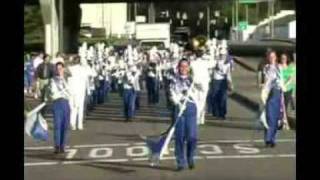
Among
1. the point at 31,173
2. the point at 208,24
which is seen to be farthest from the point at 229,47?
the point at 31,173

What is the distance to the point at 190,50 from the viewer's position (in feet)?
43.8

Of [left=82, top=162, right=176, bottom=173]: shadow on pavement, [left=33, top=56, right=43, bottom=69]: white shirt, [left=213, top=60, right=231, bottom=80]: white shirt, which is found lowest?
[left=82, top=162, right=176, bottom=173]: shadow on pavement

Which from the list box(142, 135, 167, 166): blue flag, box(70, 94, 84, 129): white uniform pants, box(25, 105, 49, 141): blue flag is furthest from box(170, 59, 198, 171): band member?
box(70, 94, 84, 129): white uniform pants

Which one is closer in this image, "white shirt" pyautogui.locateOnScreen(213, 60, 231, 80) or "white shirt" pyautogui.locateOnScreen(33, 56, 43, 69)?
"white shirt" pyautogui.locateOnScreen(33, 56, 43, 69)

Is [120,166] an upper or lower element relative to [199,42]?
lower

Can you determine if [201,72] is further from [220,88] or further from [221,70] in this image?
Result: [220,88]

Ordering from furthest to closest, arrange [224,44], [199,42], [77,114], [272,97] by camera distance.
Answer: [77,114] → [224,44] → [272,97] → [199,42]

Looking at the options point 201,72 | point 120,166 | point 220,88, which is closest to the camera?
point 120,166

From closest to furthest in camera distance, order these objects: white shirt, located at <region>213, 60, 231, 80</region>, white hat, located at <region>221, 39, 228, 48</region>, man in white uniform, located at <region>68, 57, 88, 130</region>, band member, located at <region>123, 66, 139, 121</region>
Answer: white hat, located at <region>221, 39, 228, 48</region>, man in white uniform, located at <region>68, 57, 88, 130</region>, white shirt, located at <region>213, 60, 231, 80</region>, band member, located at <region>123, 66, 139, 121</region>

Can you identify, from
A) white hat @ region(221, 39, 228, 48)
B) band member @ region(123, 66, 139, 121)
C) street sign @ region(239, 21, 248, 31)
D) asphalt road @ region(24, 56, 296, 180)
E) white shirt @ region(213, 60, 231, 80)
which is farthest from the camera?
band member @ region(123, 66, 139, 121)

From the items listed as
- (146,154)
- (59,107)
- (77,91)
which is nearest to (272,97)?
(146,154)

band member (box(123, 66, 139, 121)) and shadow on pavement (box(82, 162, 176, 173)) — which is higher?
band member (box(123, 66, 139, 121))

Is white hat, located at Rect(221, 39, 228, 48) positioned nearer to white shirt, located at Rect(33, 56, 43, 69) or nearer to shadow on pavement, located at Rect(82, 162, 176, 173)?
shadow on pavement, located at Rect(82, 162, 176, 173)

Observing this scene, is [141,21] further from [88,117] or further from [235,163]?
[88,117]
